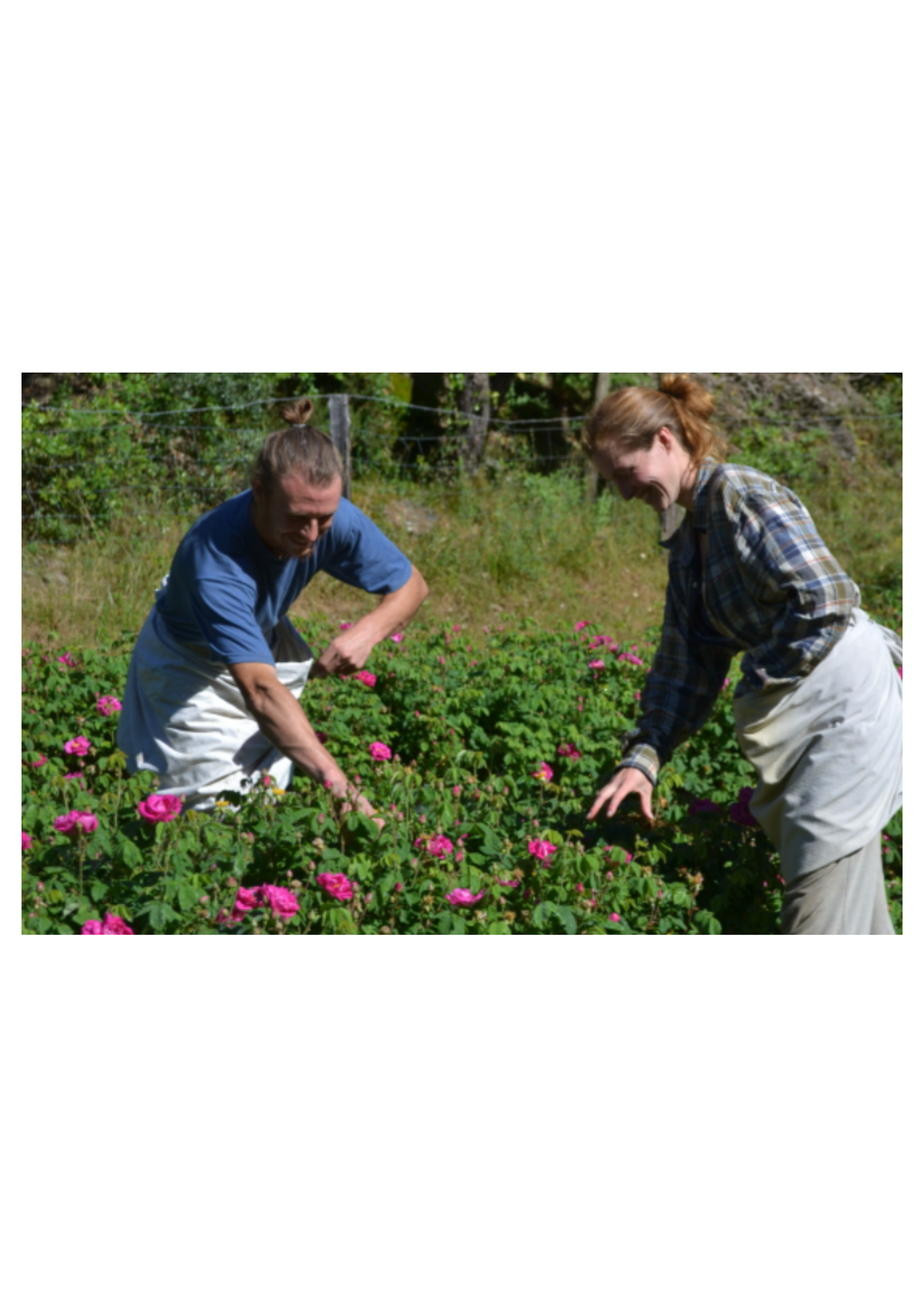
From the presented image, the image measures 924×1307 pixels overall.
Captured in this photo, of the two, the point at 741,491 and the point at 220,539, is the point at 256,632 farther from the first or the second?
the point at 741,491

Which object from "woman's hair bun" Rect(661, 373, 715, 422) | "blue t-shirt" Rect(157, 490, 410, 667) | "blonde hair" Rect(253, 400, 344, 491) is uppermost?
"woman's hair bun" Rect(661, 373, 715, 422)

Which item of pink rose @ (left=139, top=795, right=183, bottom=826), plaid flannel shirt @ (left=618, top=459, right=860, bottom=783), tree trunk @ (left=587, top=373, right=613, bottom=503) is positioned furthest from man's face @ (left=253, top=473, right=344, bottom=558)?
tree trunk @ (left=587, top=373, right=613, bottom=503)

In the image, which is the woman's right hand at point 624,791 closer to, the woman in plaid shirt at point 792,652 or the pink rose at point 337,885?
the woman in plaid shirt at point 792,652

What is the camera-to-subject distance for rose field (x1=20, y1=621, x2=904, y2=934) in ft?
8.09

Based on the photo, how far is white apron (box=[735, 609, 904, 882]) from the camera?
2.80 m

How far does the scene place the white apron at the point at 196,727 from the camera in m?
3.54

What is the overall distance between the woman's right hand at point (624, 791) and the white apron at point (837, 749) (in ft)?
1.11

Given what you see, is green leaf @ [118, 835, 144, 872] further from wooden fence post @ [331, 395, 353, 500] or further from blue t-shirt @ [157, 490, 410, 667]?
wooden fence post @ [331, 395, 353, 500]

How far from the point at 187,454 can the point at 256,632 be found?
259 inches

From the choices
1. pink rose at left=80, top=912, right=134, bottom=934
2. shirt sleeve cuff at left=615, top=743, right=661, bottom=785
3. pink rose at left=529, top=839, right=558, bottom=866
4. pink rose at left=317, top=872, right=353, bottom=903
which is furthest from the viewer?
shirt sleeve cuff at left=615, top=743, right=661, bottom=785

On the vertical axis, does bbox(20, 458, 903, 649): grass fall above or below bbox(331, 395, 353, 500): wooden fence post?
below

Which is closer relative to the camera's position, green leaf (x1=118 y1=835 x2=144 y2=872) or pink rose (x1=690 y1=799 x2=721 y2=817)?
green leaf (x1=118 y1=835 x2=144 y2=872)

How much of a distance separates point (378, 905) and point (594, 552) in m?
7.08

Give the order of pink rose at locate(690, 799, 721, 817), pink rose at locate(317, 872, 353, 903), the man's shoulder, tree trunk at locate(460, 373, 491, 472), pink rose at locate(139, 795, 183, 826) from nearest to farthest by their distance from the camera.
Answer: pink rose at locate(317, 872, 353, 903)
pink rose at locate(139, 795, 183, 826)
the man's shoulder
pink rose at locate(690, 799, 721, 817)
tree trunk at locate(460, 373, 491, 472)
